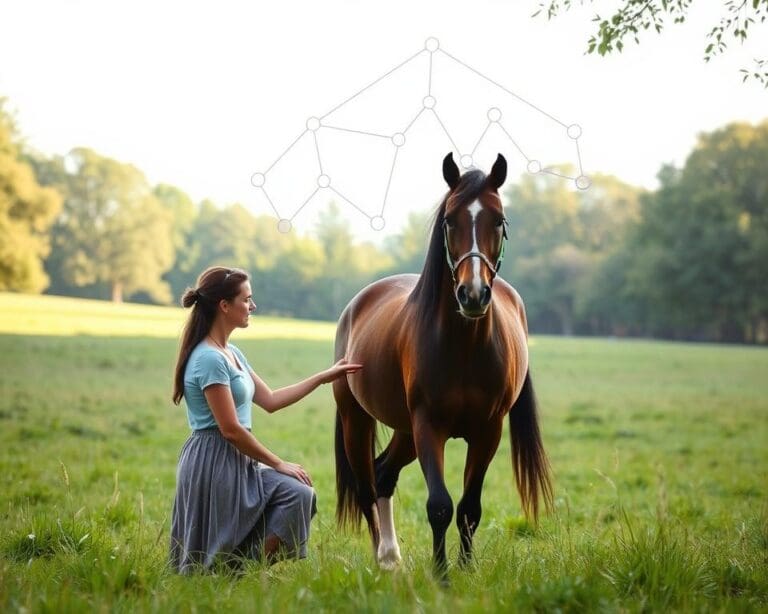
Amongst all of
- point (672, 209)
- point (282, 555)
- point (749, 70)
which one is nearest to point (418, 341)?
point (282, 555)

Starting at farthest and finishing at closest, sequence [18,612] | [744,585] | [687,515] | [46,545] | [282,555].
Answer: [687,515], [46,545], [282,555], [744,585], [18,612]

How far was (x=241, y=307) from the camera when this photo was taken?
4.91 metres

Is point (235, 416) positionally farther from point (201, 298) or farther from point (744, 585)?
point (744, 585)

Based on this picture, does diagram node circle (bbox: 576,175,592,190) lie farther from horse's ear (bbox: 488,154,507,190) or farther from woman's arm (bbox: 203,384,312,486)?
woman's arm (bbox: 203,384,312,486)

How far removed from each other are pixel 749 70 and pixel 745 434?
32.5 feet

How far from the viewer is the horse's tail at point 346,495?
6133 millimetres

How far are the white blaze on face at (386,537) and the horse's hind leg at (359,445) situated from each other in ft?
0.16

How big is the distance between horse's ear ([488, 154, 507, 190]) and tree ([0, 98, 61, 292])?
130 ft

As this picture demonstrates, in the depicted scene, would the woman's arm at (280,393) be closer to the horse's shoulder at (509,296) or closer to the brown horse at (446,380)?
the brown horse at (446,380)

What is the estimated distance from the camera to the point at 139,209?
193 ft

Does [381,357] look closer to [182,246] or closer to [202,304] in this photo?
[202,304]

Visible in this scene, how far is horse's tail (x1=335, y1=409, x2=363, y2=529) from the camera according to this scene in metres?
6.13

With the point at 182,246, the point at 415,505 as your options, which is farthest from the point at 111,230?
the point at 415,505
